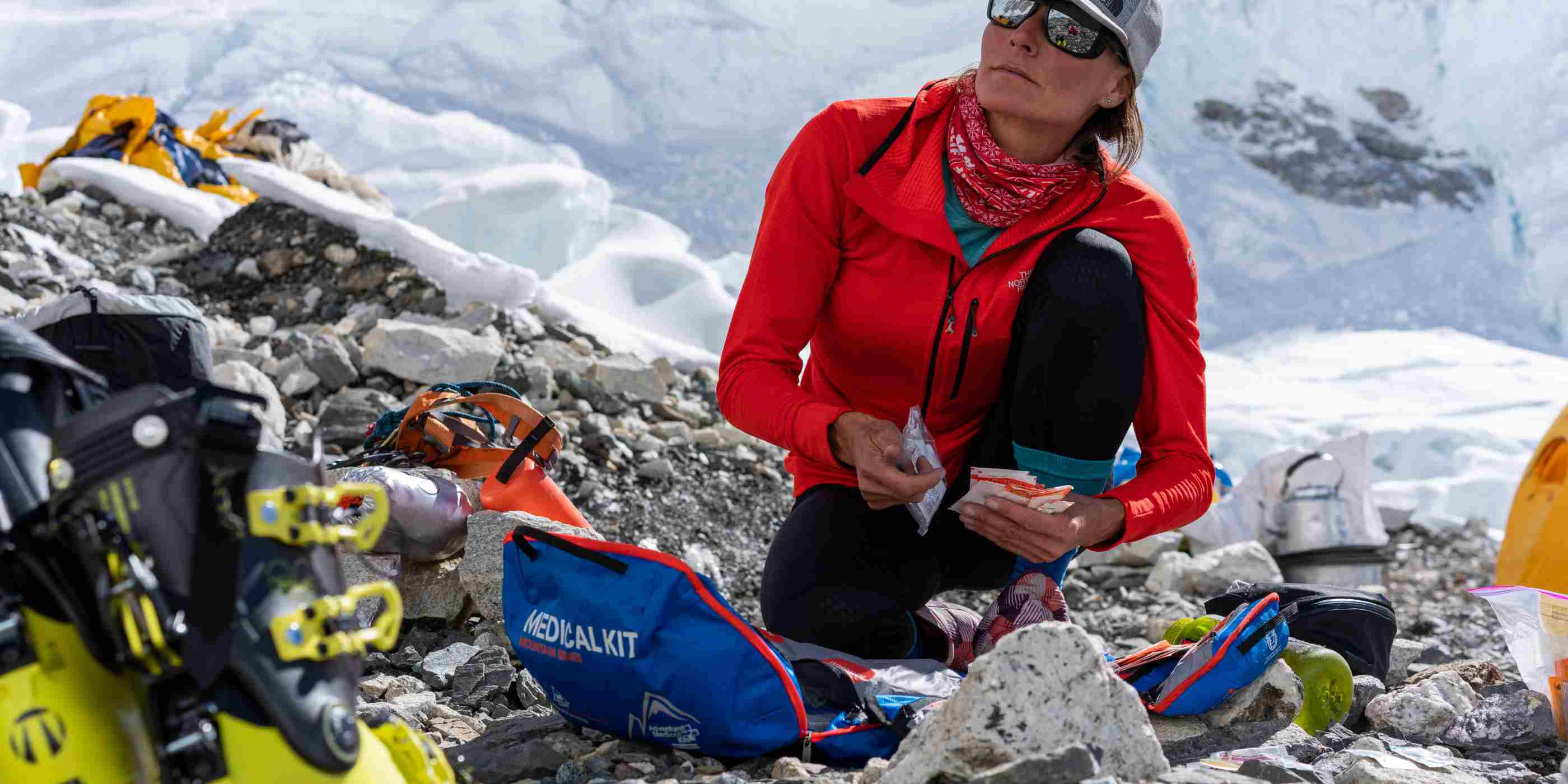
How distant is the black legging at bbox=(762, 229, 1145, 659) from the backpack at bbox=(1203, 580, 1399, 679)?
0.41 metres

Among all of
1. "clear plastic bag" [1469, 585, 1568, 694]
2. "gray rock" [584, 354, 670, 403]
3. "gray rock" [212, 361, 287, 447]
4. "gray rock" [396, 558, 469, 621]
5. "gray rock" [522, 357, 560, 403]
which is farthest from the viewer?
"gray rock" [584, 354, 670, 403]

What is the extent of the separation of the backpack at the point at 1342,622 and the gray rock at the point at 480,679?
120 cm

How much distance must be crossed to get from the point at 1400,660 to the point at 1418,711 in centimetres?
54

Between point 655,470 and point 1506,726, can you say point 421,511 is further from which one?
point 1506,726

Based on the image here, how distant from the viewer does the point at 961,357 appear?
208 centimetres

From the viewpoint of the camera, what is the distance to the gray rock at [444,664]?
206 centimetres

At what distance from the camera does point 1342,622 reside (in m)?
2.11

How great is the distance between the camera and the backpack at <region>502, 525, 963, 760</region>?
1.57 meters

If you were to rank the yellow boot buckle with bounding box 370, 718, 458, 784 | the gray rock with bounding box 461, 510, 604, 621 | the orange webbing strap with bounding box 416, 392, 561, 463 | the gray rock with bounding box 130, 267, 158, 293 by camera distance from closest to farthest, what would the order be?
the yellow boot buckle with bounding box 370, 718, 458, 784
the gray rock with bounding box 461, 510, 604, 621
the orange webbing strap with bounding box 416, 392, 561, 463
the gray rock with bounding box 130, 267, 158, 293

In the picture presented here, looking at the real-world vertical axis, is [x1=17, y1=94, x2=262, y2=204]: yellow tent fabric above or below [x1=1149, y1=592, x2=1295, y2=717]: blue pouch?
below

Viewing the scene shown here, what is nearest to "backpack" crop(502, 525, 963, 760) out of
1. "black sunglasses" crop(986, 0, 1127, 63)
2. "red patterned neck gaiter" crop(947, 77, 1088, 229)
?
"red patterned neck gaiter" crop(947, 77, 1088, 229)

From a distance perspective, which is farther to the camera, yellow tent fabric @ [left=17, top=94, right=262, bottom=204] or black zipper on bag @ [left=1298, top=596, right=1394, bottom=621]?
yellow tent fabric @ [left=17, top=94, right=262, bottom=204]

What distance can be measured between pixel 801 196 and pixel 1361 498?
107 inches

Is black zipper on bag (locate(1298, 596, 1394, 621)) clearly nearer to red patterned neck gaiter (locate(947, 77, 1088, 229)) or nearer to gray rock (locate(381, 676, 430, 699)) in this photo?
red patterned neck gaiter (locate(947, 77, 1088, 229))
